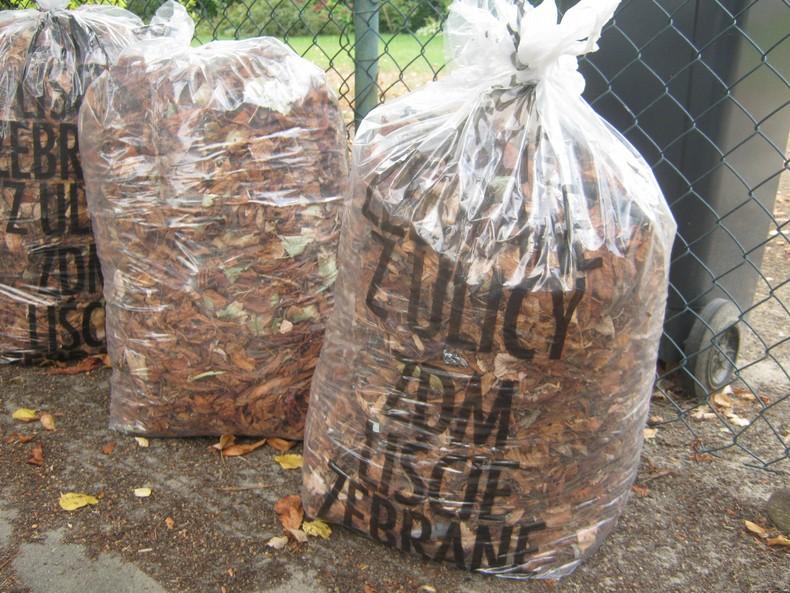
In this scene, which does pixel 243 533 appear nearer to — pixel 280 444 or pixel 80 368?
pixel 280 444

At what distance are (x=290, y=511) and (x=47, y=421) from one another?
88 centimetres

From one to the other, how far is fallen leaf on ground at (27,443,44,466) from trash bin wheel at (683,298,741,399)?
6.06ft

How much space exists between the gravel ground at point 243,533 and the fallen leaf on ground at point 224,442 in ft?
0.13

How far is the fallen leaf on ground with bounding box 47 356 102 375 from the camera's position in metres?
2.58

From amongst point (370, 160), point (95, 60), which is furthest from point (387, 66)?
point (370, 160)

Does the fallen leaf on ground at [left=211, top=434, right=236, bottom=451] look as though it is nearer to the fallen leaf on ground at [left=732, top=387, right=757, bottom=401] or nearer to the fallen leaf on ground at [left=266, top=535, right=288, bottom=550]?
the fallen leaf on ground at [left=266, top=535, right=288, bottom=550]

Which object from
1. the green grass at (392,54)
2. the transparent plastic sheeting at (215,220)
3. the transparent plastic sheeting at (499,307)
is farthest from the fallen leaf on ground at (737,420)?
the green grass at (392,54)

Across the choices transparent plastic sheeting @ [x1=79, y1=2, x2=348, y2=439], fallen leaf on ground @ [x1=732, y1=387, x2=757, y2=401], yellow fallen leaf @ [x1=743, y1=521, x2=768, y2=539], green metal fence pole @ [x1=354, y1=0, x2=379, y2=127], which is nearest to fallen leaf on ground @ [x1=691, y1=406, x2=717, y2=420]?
fallen leaf on ground @ [x1=732, y1=387, x2=757, y2=401]

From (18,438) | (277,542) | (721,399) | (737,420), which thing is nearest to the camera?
(277,542)

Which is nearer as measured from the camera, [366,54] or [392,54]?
[366,54]

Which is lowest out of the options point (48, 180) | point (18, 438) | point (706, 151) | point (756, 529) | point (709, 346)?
point (18, 438)

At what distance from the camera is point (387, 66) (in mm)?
8180

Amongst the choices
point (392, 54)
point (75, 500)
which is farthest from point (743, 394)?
point (392, 54)

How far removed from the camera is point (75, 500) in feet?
6.47
